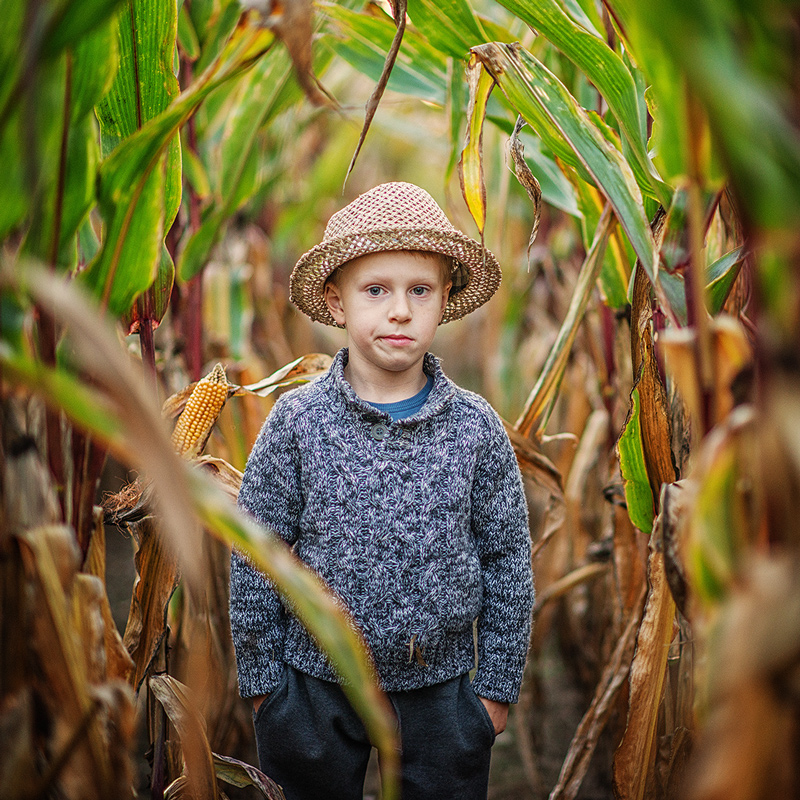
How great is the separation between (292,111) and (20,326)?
5.34 feet

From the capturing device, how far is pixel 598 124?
924 millimetres

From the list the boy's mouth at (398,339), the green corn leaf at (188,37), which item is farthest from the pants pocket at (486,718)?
the green corn leaf at (188,37)

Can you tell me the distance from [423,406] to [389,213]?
250mm

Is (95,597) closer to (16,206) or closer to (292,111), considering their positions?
(16,206)

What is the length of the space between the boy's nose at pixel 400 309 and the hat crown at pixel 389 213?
87 millimetres

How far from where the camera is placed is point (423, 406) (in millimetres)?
968

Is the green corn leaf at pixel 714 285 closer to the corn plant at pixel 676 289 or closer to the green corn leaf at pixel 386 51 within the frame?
the corn plant at pixel 676 289

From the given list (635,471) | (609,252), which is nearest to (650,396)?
(635,471)

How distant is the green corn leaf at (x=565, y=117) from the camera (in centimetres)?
82

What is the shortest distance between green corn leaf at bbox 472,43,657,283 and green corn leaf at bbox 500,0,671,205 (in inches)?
1.1

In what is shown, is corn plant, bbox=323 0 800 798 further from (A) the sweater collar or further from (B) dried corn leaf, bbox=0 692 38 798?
(B) dried corn leaf, bbox=0 692 38 798

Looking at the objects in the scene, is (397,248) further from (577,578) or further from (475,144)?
(577,578)

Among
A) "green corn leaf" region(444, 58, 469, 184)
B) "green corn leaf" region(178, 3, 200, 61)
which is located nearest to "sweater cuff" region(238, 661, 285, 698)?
"green corn leaf" region(444, 58, 469, 184)

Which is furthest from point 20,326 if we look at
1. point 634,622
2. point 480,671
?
point 634,622
